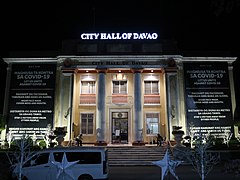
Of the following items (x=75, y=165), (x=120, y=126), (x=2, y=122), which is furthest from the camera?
(x=120, y=126)

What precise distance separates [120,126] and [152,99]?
4.56 meters

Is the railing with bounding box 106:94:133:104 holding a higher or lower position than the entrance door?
higher

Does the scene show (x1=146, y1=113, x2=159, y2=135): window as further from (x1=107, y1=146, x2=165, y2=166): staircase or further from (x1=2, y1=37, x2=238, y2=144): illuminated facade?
(x1=107, y1=146, x2=165, y2=166): staircase

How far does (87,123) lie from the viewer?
28672 mm

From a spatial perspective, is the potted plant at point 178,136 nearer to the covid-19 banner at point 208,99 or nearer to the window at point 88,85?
the covid-19 banner at point 208,99

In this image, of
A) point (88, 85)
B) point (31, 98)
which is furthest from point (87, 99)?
point (31, 98)

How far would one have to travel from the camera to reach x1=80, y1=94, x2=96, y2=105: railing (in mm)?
28875

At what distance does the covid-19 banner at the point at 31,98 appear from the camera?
2664 cm

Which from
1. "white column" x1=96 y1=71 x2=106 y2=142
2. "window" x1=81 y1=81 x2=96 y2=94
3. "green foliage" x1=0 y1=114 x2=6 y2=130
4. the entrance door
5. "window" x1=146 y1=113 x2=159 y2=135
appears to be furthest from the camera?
"window" x1=81 y1=81 x2=96 y2=94

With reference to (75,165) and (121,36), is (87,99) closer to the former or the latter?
(121,36)

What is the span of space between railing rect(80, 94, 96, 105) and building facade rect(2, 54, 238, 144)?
11cm

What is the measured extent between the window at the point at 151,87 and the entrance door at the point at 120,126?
3.56 m

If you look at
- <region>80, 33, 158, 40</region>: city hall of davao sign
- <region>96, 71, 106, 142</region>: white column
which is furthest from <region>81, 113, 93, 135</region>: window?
<region>80, 33, 158, 40</region>: city hall of davao sign

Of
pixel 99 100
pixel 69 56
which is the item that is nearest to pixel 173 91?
pixel 99 100
